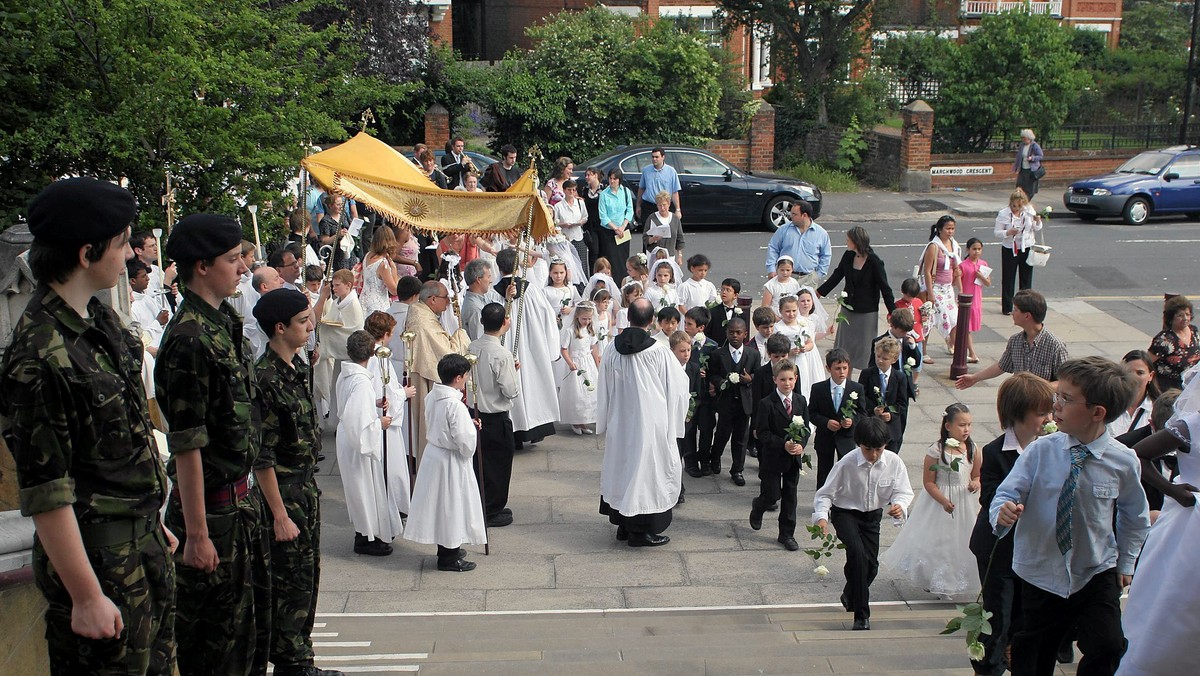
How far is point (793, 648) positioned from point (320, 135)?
29.9 feet

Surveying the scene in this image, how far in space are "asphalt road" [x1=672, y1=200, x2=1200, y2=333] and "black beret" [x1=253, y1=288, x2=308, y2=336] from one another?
40.5 ft

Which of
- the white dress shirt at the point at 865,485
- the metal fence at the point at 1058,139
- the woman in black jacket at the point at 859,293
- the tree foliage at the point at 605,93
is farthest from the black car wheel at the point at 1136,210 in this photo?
the white dress shirt at the point at 865,485

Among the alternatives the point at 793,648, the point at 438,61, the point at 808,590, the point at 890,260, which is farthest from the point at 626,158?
the point at 793,648

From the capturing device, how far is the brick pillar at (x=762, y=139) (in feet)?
92.5

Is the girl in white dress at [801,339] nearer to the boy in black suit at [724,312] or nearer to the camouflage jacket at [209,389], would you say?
the boy in black suit at [724,312]

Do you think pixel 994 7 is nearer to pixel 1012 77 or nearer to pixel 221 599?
pixel 1012 77

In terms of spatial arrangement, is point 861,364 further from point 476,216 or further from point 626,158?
point 626,158

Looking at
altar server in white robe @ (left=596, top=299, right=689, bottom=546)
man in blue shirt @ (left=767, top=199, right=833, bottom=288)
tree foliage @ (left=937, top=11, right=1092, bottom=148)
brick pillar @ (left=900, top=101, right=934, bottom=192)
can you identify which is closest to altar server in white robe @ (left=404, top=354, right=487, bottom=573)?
altar server in white robe @ (left=596, top=299, right=689, bottom=546)

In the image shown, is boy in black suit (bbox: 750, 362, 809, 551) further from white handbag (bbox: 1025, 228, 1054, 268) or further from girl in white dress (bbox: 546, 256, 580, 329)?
white handbag (bbox: 1025, 228, 1054, 268)

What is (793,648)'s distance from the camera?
252 inches

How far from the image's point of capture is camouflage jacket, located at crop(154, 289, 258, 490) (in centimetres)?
420

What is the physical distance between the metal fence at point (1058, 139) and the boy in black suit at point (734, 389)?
22.2m

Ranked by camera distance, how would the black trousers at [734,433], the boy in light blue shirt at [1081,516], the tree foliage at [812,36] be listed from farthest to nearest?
the tree foliage at [812,36] < the black trousers at [734,433] < the boy in light blue shirt at [1081,516]

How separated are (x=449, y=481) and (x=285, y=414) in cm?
287
